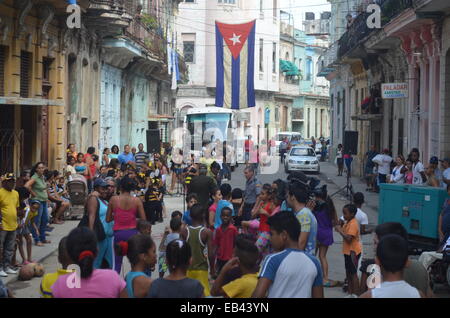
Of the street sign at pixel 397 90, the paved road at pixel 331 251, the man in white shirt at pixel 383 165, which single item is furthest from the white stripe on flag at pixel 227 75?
the street sign at pixel 397 90

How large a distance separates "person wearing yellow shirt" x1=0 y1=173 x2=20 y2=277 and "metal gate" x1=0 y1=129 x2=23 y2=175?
6.25m

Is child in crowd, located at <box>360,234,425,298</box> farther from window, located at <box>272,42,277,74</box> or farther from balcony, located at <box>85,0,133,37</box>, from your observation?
window, located at <box>272,42,277,74</box>

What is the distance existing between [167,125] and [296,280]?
41529mm

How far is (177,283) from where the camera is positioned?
17.6 feet

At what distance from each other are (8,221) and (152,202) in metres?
5.93

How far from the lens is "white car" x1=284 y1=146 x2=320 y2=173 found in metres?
38.2

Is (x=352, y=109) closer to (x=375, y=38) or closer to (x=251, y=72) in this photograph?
(x=251, y=72)

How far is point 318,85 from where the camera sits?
3125 inches

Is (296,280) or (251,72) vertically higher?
(251,72)

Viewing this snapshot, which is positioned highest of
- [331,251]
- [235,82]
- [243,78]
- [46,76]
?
[243,78]

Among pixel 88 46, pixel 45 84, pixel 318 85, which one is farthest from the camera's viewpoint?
pixel 318 85

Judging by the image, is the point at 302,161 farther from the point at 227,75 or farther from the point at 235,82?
the point at 227,75

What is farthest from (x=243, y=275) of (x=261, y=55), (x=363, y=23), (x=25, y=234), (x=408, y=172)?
(x=261, y=55)
